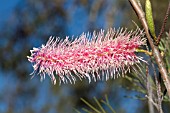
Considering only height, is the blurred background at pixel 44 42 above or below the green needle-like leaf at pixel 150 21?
above

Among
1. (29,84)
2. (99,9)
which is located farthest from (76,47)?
(29,84)

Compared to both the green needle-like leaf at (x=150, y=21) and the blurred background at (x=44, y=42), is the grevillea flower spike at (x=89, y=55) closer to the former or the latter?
the green needle-like leaf at (x=150, y=21)

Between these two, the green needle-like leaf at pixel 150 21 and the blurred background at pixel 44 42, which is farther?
the blurred background at pixel 44 42

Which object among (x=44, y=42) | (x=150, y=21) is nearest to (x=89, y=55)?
(x=150, y=21)

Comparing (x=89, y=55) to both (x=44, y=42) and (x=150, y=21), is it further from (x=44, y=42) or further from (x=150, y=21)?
(x=44, y=42)

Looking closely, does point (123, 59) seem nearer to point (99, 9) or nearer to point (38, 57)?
point (38, 57)

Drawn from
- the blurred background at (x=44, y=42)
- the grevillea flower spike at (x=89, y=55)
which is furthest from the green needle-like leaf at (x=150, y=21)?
the blurred background at (x=44, y=42)

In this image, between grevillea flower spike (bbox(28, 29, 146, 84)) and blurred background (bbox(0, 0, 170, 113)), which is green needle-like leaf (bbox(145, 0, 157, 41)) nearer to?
grevillea flower spike (bbox(28, 29, 146, 84))

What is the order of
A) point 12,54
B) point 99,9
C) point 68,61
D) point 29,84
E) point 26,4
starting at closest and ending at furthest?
1. point 68,61
2. point 99,9
3. point 26,4
4. point 12,54
5. point 29,84
